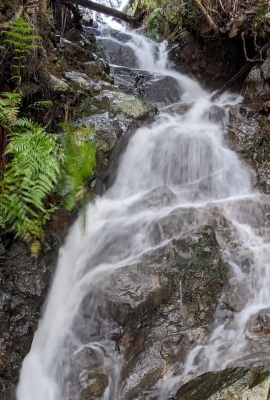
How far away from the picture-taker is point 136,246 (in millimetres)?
4805

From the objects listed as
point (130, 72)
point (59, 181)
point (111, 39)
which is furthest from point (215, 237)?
point (111, 39)

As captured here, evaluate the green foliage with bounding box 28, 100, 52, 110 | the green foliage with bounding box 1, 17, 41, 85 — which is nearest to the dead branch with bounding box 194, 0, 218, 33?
the green foliage with bounding box 1, 17, 41, 85

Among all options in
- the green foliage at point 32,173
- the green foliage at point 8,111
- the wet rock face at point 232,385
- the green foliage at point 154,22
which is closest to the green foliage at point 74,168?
Result: the green foliage at point 32,173

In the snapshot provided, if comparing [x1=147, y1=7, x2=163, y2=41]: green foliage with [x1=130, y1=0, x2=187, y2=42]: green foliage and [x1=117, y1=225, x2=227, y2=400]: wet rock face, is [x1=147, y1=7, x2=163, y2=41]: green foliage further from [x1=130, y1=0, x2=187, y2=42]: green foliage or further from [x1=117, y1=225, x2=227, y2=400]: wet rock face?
[x1=117, y1=225, x2=227, y2=400]: wet rock face

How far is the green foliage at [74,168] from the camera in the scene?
4254 mm

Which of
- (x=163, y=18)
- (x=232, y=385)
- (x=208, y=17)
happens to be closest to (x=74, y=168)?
(x=232, y=385)

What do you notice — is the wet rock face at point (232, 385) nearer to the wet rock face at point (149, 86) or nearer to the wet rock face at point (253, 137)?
the wet rock face at point (253, 137)

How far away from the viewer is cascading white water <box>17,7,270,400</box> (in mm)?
3734

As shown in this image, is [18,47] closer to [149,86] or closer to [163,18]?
[149,86]

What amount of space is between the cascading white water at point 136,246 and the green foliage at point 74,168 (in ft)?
→ 1.97

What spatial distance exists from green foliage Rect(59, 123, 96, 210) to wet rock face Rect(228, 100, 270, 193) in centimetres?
338

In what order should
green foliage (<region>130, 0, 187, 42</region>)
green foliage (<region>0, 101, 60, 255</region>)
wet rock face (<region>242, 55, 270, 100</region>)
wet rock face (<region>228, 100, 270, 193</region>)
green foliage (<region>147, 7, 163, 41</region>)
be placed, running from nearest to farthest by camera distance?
green foliage (<region>0, 101, 60, 255</region>)
wet rock face (<region>228, 100, 270, 193</region>)
wet rock face (<region>242, 55, 270, 100</region>)
green foliage (<region>130, 0, 187, 42</region>)
green foliage (<region>147, 7, 163, 41</region>)

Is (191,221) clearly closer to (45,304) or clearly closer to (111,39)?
(45,304)

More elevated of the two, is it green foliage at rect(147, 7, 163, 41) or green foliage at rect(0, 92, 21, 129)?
green foliage at rect(147, 7, 163, 41)
